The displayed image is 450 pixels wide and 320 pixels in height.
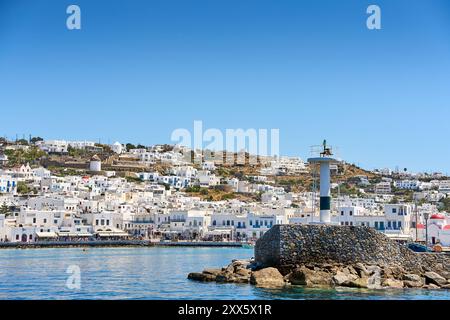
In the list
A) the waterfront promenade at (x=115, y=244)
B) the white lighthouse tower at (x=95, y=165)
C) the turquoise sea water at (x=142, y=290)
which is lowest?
the waterfront promenade at (x=115, y=244)

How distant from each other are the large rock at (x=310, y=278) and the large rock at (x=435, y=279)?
10.8ft

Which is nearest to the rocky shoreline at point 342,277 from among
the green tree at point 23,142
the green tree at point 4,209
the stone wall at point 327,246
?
the stone wall at point 327,246

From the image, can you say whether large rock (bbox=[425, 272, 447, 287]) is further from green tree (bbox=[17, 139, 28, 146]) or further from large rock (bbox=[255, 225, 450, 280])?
green tree (bbox=[17, 139, 28, 146])

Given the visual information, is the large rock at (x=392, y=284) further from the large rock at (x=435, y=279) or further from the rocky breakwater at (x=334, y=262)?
the large rock at (x=435, y=279)

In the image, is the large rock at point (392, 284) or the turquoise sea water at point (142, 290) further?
the large rock at point (392, 284)

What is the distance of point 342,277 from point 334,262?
1.17m

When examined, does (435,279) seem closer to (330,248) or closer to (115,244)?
(330,248)

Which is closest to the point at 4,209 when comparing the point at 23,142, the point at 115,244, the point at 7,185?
the point at 115,244

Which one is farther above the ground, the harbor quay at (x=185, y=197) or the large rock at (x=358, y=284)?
the harbor quay at (x=185, y=197)

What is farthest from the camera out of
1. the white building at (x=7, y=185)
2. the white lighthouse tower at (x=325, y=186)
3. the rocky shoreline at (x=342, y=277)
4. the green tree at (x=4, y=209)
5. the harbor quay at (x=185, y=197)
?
the white building at (x=7, y=185)

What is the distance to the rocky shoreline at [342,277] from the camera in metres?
19.6

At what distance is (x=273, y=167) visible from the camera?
11300 centimetres

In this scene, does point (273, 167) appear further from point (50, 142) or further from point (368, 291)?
point (368, 291)
